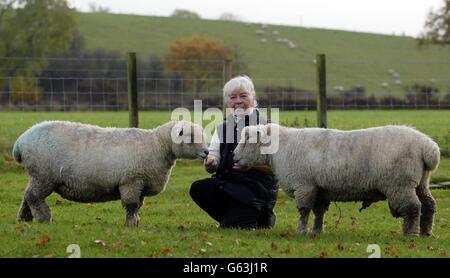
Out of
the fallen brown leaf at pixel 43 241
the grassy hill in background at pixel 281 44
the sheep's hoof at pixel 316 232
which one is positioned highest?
the grassy hill in background at pixel 281 44

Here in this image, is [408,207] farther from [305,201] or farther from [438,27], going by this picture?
[438,27]

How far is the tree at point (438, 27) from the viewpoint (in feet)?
179

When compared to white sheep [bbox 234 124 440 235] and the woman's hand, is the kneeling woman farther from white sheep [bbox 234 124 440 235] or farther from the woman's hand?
white sheep [bbox 234 124 440 235]

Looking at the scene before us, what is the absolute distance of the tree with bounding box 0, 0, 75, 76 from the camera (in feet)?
203

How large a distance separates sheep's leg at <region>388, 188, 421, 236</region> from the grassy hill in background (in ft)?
200

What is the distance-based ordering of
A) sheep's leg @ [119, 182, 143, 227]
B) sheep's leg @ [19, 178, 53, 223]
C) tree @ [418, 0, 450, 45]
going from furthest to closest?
1. tree @ [418, 0, 450, 45]
2. sheep's leg @ [19, 178, 53, 223]
3. sheep's leg @ [119, 182, 143, 227]

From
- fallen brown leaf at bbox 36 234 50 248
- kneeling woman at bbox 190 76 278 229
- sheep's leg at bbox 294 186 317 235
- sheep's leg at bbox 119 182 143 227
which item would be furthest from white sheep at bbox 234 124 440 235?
fallen brown leaf at bbox 36 234 50 248

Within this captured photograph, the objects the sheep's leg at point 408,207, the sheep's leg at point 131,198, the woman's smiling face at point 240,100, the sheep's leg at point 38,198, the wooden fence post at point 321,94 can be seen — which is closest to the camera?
the sheep's leg at point 408,207

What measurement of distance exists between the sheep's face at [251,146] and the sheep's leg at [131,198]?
4.15 feet

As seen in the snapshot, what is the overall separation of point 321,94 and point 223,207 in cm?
747

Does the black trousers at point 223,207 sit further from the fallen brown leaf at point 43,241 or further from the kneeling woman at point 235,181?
the fallen brown leaf at point 43,241

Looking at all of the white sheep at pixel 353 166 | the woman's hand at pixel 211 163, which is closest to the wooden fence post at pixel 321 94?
the white sheep at pixel 353 166
